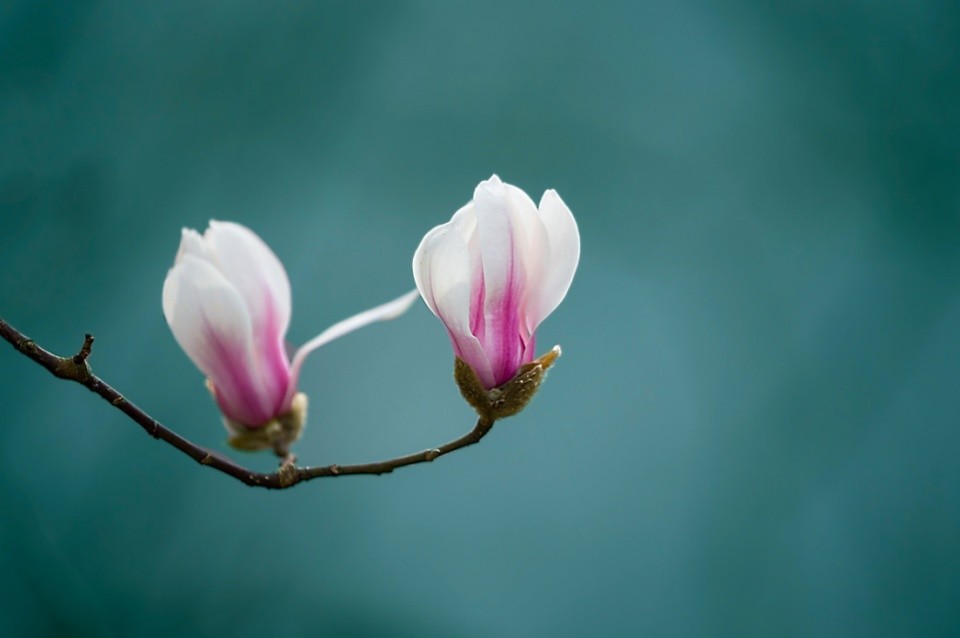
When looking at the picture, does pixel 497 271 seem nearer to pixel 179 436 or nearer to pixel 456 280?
pixel 456 280

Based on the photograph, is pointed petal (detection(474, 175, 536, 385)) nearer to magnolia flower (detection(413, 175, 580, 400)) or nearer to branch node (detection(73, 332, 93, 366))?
magnolia flower (detection(413, 175, 580, 400))

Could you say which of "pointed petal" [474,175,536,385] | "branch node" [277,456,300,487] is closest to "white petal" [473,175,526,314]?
"pointed petal" [474,175,536,385]

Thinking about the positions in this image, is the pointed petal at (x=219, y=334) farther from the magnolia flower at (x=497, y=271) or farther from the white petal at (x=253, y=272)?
the magnolia flower at (x=497, y=271)

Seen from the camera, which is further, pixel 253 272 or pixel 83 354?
pixel 253 272

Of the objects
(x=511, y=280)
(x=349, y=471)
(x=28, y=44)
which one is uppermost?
(x=28, y=44)

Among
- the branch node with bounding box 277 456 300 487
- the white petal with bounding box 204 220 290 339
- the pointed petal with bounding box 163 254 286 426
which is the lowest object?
the branch node with bounding box 277 456 300 487

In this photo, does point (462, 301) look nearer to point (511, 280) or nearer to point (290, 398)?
point (511, 280)

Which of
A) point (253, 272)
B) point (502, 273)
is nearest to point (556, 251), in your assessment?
point (502, 273)

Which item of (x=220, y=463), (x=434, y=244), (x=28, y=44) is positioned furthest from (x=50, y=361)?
(x=28, y=44)
